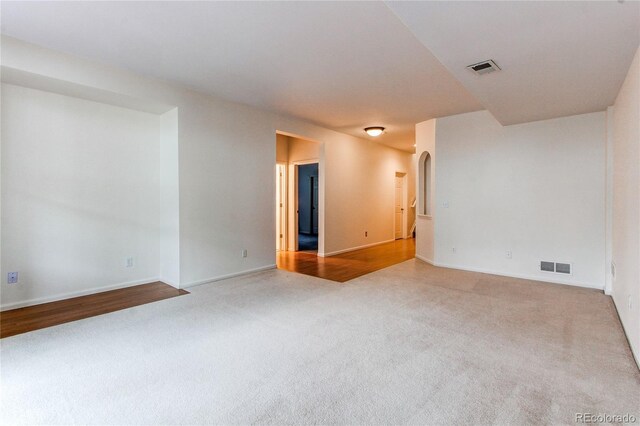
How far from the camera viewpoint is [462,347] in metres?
2.56

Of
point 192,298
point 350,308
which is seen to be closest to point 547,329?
point 350,308

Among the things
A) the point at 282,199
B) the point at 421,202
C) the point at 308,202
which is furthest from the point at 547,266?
the point at 308,202

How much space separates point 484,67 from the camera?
9.11 ft

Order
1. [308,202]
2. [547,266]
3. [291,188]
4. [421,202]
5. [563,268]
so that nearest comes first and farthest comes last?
[563,268] < [547,266] < [421,202] < [291,188] < [308,202]

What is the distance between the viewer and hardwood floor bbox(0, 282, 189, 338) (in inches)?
118

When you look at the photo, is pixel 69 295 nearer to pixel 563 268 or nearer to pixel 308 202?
pixel 563 268

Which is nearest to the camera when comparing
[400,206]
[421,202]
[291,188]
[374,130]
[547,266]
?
[547,266]

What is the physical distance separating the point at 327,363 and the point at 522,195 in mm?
4240

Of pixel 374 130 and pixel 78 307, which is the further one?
pixel 374 130

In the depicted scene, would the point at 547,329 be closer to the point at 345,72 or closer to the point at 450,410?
the point at 450,410

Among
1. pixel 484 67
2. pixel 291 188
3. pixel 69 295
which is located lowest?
pixel 69 295

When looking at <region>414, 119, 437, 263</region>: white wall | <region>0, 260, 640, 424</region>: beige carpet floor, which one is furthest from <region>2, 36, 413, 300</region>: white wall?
<region>414, 119, 437, 263</region>: white wall

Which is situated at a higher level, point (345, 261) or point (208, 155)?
point (208, 155)

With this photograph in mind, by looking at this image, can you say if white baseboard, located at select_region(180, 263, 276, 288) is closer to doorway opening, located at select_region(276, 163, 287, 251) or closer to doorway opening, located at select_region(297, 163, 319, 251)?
doorway opening, located at select_region(276, 163, 287, 251)
